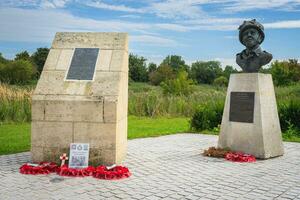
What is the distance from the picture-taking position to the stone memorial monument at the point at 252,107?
8391 millimetres

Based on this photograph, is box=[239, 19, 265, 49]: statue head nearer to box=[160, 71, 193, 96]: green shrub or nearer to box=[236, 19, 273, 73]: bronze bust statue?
box=[236, 19, 273, 73]: bronze bust statue

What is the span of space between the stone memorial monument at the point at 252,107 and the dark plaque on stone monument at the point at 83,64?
3.10 m

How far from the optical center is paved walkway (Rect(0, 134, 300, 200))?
548cm

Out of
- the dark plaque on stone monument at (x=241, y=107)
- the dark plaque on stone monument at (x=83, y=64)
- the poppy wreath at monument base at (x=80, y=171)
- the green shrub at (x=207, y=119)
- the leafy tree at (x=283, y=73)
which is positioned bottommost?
the poppy wreath at monument base at (x=80, y=171)

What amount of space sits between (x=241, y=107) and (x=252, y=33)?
1.56 meters

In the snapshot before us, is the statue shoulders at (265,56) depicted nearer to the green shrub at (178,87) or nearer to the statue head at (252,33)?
the statue head at (252,33)

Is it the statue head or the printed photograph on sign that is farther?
the statue head

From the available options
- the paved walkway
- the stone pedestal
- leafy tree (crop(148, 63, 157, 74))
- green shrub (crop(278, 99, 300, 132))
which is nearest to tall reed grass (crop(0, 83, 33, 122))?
the paved walkway

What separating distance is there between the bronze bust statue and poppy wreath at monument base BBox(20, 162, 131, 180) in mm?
3716

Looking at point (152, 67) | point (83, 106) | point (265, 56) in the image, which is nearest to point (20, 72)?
point (83, 106)

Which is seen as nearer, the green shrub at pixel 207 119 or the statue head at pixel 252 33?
the statue head at pixel 252 33

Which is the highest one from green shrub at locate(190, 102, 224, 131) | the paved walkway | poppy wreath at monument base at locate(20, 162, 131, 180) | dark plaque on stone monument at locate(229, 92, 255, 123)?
dark plaque on stone monument at locate(229, 92, 255, 123)

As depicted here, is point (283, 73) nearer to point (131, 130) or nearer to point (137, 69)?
point (137, 69)

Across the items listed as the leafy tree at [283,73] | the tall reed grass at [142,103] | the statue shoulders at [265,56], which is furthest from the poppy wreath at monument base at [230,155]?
the leafy tree at [283,73]
